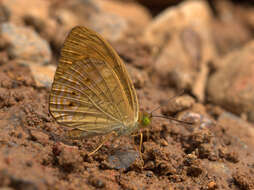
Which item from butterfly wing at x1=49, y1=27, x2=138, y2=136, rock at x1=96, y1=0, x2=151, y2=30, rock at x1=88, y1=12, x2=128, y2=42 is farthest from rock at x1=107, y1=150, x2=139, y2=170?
rock at x1=96, y1=0, x2=151, y2=30

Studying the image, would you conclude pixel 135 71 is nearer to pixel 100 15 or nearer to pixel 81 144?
pixel 81 144

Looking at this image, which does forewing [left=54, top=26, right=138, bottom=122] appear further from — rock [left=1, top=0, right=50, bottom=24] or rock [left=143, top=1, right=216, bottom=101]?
rock [left=1, top=0, right=50, bottom=24]

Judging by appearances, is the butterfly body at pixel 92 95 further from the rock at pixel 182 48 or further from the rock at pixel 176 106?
the rock at pixel 182 48

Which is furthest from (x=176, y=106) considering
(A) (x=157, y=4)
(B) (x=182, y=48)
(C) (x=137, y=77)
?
(A) (x=157, y=4)

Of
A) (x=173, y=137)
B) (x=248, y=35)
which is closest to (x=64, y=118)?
(x=173, y=137)

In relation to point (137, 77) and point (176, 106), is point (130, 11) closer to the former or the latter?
point (137, 77)

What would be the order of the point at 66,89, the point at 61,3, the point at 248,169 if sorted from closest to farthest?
the point at 66,89 → the point at 248,169 → the point at 61,3
